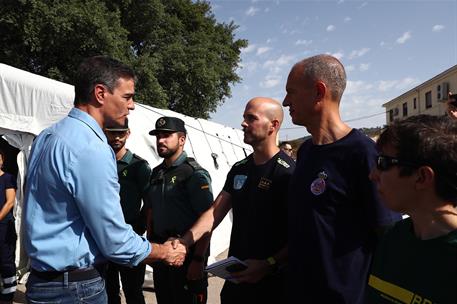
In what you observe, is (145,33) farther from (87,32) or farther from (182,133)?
(182,133)

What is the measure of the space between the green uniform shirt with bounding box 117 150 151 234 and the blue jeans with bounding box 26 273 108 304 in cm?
216

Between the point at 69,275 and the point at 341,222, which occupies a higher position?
the point at 341,222

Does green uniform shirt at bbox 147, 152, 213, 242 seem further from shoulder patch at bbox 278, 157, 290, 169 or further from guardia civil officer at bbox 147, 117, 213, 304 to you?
shoulder patch at bbox 278, 157, 290, 169

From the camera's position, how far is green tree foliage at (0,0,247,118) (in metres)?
13.9

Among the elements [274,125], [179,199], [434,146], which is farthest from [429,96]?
[434,146]

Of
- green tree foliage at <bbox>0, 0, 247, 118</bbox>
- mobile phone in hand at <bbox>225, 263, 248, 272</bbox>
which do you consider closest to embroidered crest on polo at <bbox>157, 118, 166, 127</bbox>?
mobile phone in hand at <bbox>225, 263, 248, 272</bbox>

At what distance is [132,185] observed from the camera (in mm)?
4398

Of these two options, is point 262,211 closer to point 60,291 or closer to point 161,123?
point 60,291

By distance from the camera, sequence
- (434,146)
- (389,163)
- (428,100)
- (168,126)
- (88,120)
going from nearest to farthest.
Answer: (434,146) < (389,163) < (88,120) < (168,126) < (428,100)

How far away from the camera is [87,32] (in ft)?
46.9

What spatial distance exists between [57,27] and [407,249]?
14.8 meters

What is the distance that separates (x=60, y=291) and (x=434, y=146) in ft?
6.43

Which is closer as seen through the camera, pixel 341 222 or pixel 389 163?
pixel 389 163

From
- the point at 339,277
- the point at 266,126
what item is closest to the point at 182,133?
the point at 266,126
